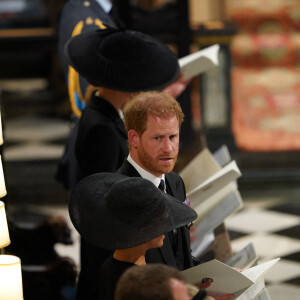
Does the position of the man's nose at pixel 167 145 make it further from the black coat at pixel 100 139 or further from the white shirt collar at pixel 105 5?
the white shirt collar at pixel 105 5

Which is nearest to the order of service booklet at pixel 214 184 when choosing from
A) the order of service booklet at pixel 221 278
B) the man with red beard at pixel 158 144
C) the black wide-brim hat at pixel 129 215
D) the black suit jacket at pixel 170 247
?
the black suit jacket at pixel 170 247


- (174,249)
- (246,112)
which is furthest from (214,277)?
(246,112)

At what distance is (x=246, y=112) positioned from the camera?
28.7 ft

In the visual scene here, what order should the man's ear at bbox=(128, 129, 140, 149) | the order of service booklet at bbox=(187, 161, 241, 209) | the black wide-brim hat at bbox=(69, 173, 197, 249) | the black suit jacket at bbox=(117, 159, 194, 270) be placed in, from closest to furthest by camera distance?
the black wide-brim hat at bbox=(69, 173, 197, 249) → the black suit jacket at bbox=(117, 159, 194, 270) → the man's ear at bbox=(128, 129, 140, 149) → the order of service booklet at bbox=(187, 161, 241, 209)

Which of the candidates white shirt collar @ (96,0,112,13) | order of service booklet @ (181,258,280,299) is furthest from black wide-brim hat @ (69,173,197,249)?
white shirt collar @ (96,0,112,13)

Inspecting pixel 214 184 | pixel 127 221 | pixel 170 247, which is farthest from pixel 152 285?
pixel 214 184

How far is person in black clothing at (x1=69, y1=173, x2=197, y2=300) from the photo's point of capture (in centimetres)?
220

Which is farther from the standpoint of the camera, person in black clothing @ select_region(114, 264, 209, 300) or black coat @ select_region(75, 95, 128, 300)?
black coat @ select_region(75, 95, 128, 300)

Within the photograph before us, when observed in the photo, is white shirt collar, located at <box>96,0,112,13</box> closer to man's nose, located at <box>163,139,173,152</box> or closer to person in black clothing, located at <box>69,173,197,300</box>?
man's nose, located at <box>163,139,173,152</box>

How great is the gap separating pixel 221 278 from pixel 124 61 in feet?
3.86

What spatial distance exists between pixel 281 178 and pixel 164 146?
15.3 feet

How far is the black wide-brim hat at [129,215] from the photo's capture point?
2.19 metres

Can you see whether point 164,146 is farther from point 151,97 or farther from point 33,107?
point 33,107

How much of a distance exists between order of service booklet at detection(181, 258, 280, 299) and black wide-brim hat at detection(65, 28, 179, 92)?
101 cm
